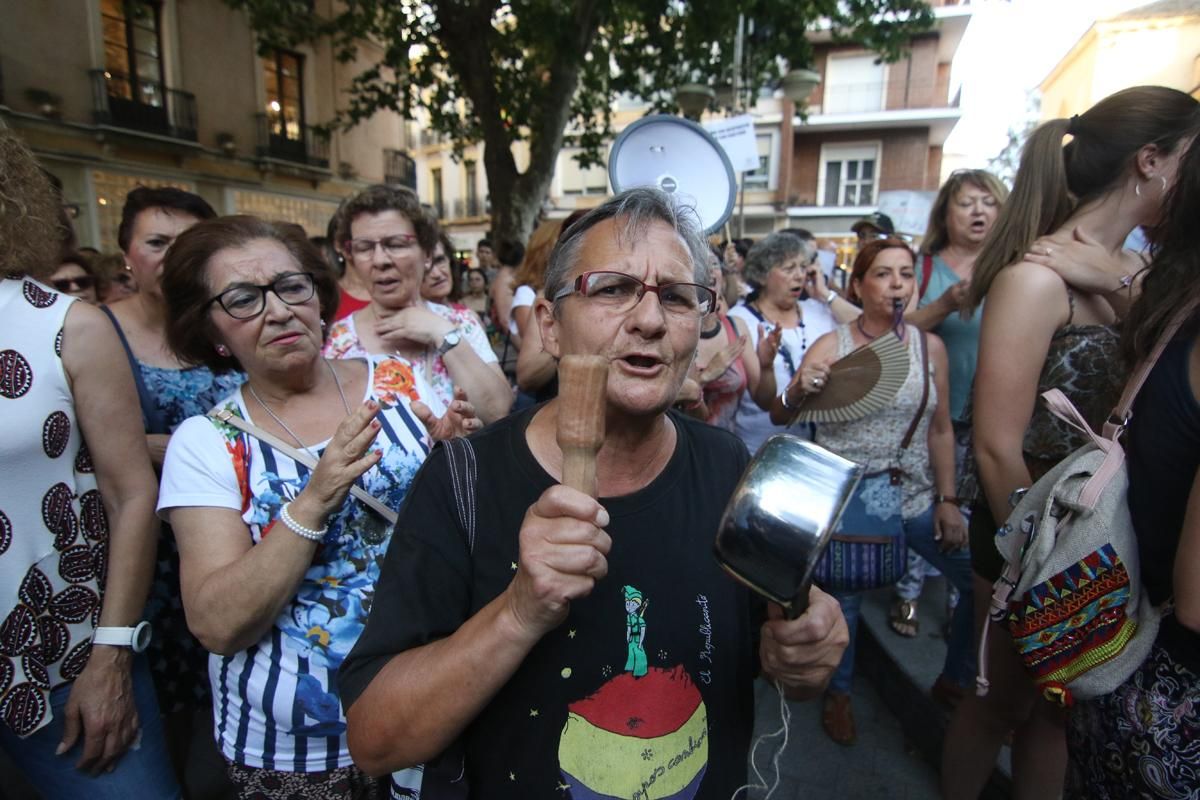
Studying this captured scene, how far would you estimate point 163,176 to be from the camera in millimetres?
14414

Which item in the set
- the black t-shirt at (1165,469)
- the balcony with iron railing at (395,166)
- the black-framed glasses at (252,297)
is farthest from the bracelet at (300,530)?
the balcony with iron railing at (395,166)

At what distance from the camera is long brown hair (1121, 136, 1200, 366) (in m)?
1.42

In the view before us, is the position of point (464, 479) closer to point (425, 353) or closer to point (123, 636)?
point (123, 636)

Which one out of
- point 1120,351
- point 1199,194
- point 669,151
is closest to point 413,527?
point 1120,351

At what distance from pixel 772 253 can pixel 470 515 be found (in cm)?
323

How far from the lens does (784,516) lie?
33.5 inches

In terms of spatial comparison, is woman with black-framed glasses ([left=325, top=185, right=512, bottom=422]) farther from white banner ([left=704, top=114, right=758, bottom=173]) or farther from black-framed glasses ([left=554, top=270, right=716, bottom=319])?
white banner ([left=704, top=114, right=758, bottom=173])

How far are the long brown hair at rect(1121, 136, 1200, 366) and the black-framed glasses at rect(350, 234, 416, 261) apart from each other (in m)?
2.47

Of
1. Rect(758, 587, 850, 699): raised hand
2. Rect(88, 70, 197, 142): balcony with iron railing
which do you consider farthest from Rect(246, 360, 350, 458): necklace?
Rect(88, 70, 197, 142): balcony with iron railing

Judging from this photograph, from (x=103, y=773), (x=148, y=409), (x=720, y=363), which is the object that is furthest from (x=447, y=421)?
(x=720, y=363)

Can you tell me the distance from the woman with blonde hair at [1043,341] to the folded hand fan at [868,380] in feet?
1.84

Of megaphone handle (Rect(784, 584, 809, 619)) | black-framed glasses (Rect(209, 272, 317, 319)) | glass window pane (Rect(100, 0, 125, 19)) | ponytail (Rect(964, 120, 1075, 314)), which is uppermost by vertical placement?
glass window pane (Rect(100, 0, 125, 19))

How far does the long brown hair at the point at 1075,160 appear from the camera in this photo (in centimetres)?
191

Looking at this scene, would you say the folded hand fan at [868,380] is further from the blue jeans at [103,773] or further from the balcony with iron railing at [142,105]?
the balcony with iron railing at [142,105]
